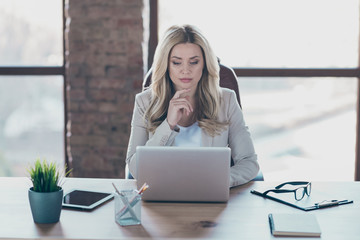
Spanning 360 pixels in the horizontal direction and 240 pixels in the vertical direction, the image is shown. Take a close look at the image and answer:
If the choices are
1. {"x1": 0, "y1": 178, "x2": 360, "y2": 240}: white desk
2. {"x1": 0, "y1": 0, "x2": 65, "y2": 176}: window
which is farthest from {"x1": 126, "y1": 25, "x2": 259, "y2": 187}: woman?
{"x1": 0, "y1": 0, "x2": 65, "y2": 176}: window

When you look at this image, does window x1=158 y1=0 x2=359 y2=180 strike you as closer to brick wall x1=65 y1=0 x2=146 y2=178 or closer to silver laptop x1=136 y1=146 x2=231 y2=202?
brick wall x1=65 y1=0 x2=146 y2=178

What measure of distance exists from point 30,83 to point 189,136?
59.8 inches

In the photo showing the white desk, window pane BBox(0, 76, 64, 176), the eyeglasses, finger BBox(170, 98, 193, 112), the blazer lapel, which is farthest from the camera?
window pane BBox(0, 76, 64, 176)

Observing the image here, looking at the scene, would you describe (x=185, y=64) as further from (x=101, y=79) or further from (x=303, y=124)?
(x=303, y=124)

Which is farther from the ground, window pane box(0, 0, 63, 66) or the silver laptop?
window pane box(0, 0, 63, 66)

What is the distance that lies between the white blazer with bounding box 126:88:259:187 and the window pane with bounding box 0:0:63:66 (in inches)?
47.5

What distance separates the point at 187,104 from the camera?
2004mm

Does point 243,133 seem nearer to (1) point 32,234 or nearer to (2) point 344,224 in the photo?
(2) point 344,224

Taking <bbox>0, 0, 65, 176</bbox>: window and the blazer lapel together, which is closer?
the blazer lapel

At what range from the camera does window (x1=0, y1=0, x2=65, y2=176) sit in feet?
10.3

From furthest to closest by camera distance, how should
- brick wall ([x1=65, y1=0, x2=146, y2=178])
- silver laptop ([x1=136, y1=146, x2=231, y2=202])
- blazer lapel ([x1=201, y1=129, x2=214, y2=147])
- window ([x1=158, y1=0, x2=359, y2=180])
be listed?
window ([x1=158, y1=0, x2=359, y2=180]) → brick wall ([x1=65, y1=0, x2=146, y2=178]) → blazer lapel ([x1=201, y1=129, x2=214, y2=147]) → silver laptop ([x1=136, y1=146, x2=231, y2=202])

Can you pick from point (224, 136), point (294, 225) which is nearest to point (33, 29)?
point (224, 136)

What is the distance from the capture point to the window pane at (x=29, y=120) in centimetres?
321

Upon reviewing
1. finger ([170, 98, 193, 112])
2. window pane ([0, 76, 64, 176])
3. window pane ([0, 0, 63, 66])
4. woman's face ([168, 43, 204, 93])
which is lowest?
window pane ([0, 76, 64, 176])
